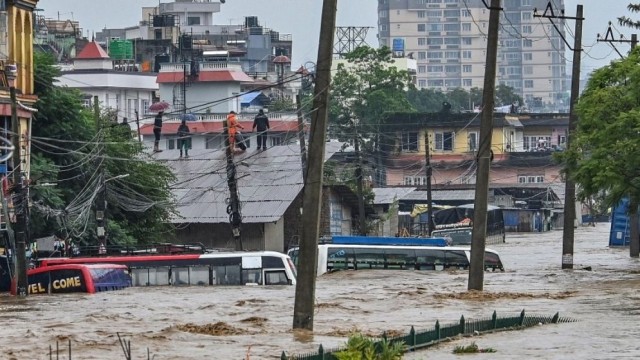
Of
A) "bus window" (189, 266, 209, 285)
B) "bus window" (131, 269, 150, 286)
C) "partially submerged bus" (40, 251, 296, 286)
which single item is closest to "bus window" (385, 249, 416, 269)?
"partially submerged bus" (40, 251, 296, 286)

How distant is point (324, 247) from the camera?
2318 inches

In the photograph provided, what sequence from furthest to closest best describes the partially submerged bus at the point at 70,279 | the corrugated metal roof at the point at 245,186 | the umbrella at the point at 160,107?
the umbrella at the point at 160,107 < the corrugated metal roof at the point at 245,186 < the partially submerged bus at the point at 70,279

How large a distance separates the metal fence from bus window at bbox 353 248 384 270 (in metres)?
25.3

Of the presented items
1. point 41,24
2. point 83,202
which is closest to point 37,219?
point 83,202

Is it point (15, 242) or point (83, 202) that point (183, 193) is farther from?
point (15, 242)

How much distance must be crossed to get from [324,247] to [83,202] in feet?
30.0

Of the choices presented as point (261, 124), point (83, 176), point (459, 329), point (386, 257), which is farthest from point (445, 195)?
point (459, 329)

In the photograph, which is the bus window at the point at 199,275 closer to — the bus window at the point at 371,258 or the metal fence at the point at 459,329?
the bus window at the point at 371,258

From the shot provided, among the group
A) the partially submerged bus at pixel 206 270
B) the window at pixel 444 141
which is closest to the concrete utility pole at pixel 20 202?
the partially submerged bus at pixel 206 270

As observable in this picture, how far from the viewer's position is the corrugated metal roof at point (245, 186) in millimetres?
69750

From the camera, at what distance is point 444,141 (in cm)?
13000

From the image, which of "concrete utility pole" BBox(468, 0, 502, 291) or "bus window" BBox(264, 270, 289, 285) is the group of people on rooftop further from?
"concrete utility pole" BBox(468, 0, 502, 291)

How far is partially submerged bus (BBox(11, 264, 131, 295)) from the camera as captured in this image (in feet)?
159

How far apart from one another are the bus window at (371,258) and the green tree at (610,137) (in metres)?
9.06
